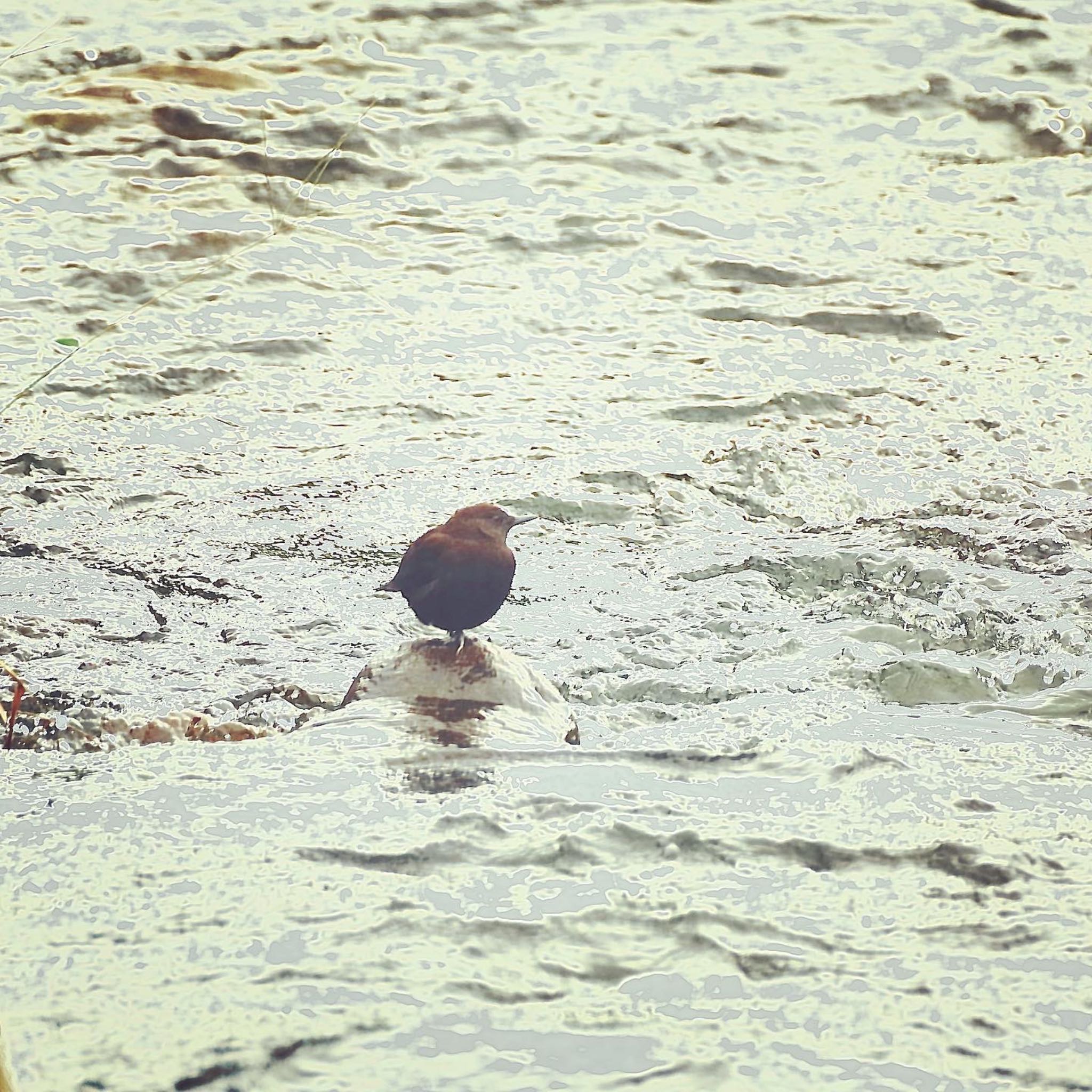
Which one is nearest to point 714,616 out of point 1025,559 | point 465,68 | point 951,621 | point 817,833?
point 951,621

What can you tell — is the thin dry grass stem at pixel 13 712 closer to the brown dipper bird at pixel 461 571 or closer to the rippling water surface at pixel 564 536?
the rippling water surface at pixel 564 536

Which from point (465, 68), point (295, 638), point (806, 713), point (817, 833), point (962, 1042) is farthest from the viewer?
point (465, 68)

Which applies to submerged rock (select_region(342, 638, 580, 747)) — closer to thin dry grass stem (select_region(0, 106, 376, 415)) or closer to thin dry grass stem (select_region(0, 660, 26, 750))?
thin dry grass stem (select_region(0, 660, 26, 750))

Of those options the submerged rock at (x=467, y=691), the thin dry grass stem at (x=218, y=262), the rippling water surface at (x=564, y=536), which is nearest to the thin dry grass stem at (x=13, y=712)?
the rippling water surface at (x=564, y=536)

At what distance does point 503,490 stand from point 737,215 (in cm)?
305

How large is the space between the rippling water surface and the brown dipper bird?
263 millimetres

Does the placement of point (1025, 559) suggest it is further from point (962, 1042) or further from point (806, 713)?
point (962, 1042)

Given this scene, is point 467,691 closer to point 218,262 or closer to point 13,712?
point 13,712

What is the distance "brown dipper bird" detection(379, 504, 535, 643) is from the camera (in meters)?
3.14

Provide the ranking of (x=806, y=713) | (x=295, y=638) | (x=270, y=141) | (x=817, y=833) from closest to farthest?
(x=817, y=833), (x=806, y=713), (x=295, y=638), (x=270, y=141)

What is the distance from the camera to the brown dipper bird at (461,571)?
10.3 feet

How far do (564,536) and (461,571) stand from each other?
2162 millimetres

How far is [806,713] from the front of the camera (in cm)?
360

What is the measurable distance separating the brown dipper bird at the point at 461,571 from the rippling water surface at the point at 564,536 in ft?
0.86
